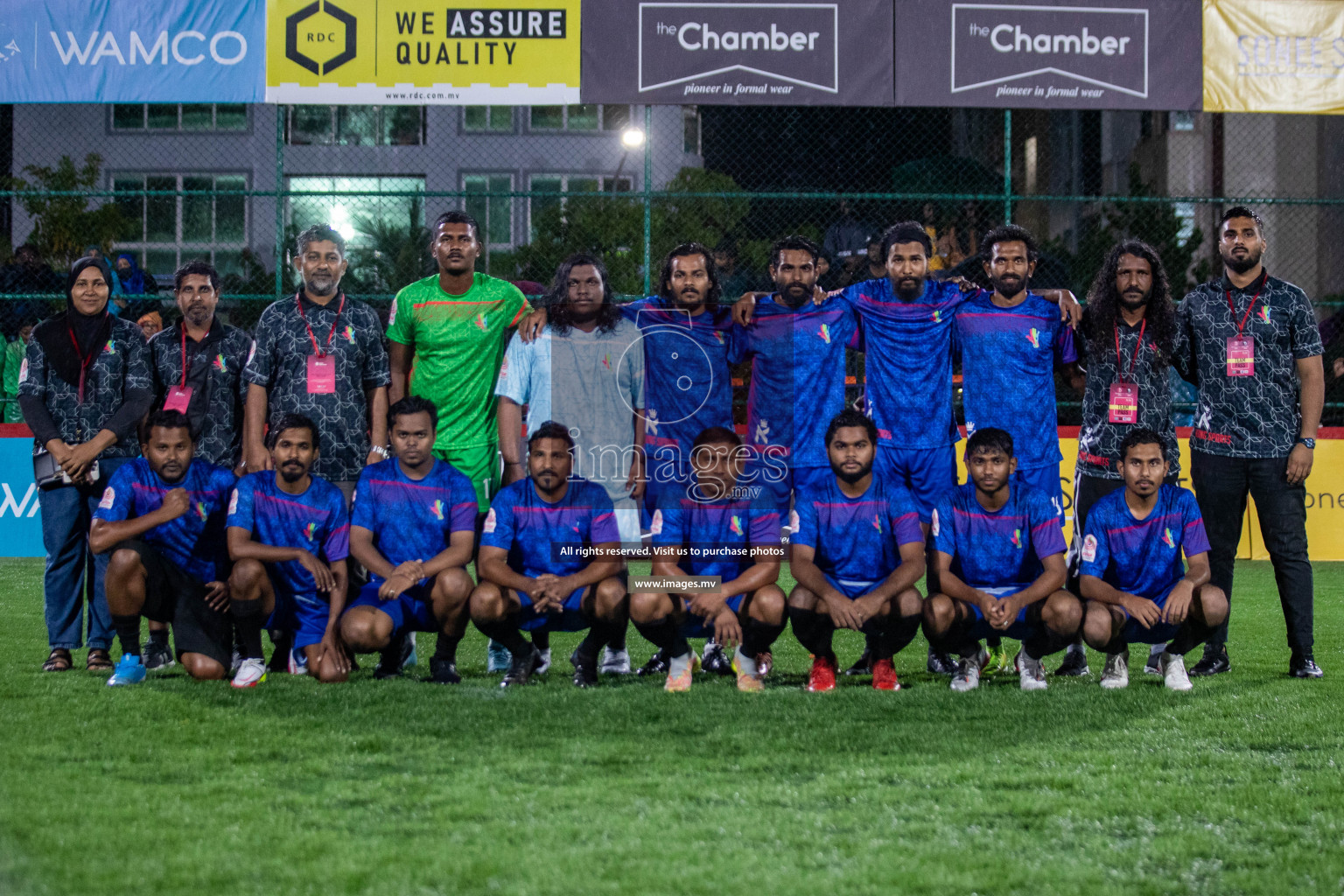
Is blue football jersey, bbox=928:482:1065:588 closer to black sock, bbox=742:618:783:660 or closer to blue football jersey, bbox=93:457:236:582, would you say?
black sock, bbox=742:618:783:660

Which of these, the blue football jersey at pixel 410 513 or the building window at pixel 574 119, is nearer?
the blue football jersey at pixel 410 513

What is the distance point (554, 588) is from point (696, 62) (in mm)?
5147

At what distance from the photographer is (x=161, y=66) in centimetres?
952

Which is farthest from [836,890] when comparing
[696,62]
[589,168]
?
[589,168]

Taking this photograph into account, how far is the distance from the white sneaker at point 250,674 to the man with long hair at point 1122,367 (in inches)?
133

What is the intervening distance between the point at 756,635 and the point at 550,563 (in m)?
0.88

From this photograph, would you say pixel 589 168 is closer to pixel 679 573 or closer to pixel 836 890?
pixel 679 573

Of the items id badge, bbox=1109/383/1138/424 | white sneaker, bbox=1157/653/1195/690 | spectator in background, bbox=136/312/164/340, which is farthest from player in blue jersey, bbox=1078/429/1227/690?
spectator in background, bbox=136/312/164/340

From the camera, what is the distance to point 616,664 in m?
5.92

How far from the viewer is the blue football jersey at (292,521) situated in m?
5.66

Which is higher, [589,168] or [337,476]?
[589,168]

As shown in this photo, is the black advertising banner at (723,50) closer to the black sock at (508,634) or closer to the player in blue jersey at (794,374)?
the player in blue jersey at (794,374)

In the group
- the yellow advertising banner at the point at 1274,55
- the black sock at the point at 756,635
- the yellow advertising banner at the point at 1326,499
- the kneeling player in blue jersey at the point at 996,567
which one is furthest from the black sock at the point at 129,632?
the yellow advertising banner at the point at 1274,55

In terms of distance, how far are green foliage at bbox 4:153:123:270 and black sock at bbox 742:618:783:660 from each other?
11331 millimetres
